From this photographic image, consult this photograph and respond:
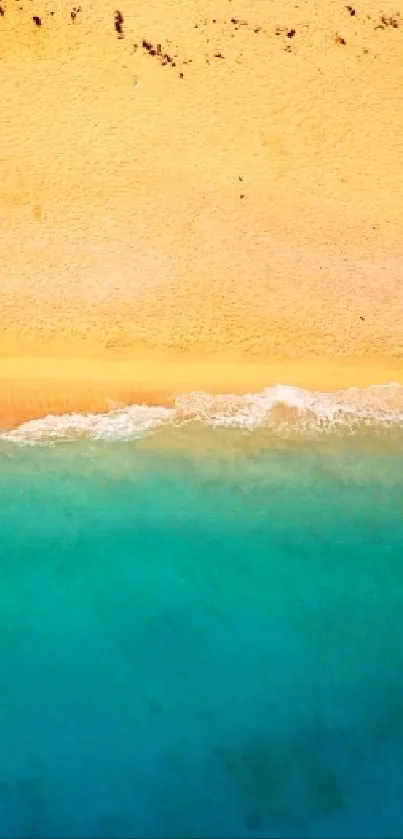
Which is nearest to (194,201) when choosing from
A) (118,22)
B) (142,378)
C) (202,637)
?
(142,378)

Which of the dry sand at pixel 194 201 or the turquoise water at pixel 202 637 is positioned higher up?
the dry sand at pixel 194 201

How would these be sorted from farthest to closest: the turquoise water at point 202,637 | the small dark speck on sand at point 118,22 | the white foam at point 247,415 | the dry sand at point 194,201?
the small dark speck on sand at point 118,22 → the dry sand at point 194,201 → the white foam at point 247,415 → the turquoise water at point 202,637

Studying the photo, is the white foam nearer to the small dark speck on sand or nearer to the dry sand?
the dry sand

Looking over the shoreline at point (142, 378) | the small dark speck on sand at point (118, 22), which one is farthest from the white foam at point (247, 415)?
the small dark speck on sand at point (118, 22)

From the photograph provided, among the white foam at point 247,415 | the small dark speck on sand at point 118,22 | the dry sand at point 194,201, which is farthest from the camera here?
the small dark speck on sand at point 118,22

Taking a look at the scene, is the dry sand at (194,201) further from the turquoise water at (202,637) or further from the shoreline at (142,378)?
the turquoise water at (202,637)

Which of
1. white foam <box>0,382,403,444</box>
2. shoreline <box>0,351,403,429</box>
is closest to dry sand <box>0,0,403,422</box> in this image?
shoreline <box>0,351,403,429</box>
